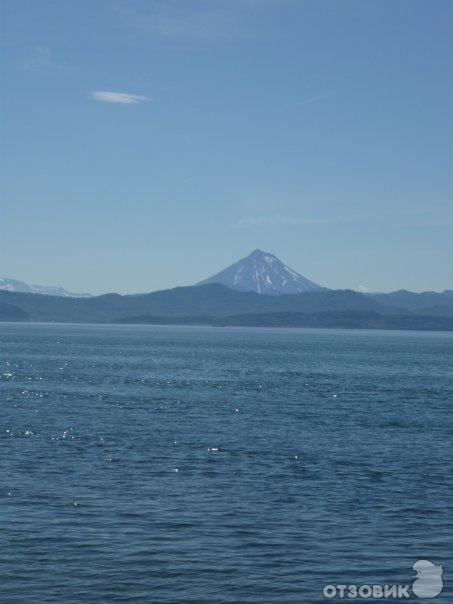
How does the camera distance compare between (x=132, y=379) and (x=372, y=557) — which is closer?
(x=372, y=557)

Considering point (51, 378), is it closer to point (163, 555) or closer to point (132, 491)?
point (132, 491)

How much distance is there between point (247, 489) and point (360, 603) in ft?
44.6

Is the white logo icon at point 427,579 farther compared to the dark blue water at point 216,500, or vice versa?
the dark blue water at point 216,500

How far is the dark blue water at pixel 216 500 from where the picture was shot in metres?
25.7

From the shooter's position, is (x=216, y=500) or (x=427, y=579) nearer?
(x=427, y=579)

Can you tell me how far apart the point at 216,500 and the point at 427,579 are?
11474 millimetres

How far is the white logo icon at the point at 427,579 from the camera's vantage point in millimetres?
24620

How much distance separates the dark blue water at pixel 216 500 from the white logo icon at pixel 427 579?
34cm

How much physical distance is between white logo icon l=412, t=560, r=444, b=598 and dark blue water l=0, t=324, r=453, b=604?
34 centimetres

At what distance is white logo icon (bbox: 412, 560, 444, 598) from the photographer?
2462 cm

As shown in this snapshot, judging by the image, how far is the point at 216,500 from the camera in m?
35.1

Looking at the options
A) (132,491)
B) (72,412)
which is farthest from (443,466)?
(72,412)

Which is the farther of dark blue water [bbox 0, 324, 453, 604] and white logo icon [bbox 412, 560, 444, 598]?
dark blue water [bbox 0, 324, 453, 604]

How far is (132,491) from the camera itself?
3631cm
